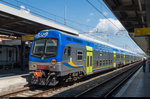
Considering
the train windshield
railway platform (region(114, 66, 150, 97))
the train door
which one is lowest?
railway platform (region(114, 66, 150, 97))

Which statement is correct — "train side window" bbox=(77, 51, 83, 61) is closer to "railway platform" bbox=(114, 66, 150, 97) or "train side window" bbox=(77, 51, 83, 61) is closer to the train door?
the train door

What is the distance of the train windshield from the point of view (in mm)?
9341

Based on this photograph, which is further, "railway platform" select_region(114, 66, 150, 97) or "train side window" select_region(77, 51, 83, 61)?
"train side window" select_region(77, 51, 83, 61)

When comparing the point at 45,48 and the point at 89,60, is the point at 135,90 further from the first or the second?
the point at 45,48

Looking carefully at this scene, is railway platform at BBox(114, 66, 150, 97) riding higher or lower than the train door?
lower

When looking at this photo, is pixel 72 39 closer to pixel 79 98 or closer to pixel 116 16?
pixel 79 98

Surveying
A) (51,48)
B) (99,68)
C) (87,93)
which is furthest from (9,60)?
(87,93)

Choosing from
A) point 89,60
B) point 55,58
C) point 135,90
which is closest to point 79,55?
point 89,60

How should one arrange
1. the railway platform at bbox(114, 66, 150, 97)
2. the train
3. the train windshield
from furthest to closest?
1. the train windshield
2. the train
3. the railway platform at bbox(114, 66, 150, 97)

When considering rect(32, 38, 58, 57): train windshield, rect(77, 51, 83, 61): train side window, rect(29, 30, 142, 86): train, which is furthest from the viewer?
rect(77, 51, 83, 61): train side window

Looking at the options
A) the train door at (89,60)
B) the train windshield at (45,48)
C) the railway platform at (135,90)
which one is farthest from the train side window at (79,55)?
the railway platform at (135,90)

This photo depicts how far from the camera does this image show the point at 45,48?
959 centimetres

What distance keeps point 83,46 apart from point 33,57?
3.89 m

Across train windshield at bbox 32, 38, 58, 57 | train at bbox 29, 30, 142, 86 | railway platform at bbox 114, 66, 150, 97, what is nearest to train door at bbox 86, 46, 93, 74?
train at bbox 29, 30, 142, 86
